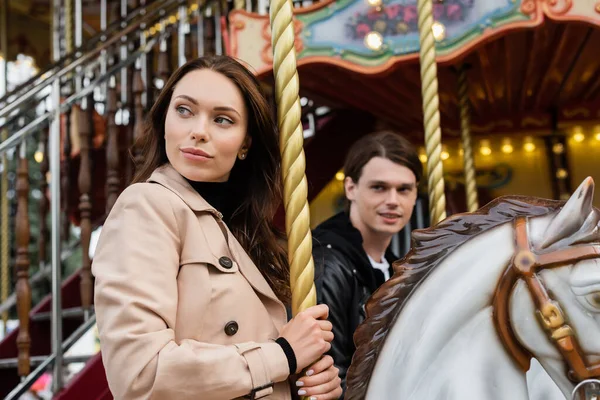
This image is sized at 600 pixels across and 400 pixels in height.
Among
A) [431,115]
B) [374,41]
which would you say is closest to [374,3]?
[374,41]

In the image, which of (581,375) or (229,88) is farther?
(229,88)

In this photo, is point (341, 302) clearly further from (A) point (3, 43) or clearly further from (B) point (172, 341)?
(A) point (3, 43)

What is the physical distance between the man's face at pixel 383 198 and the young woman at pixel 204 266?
94cm

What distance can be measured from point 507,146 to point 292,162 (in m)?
4.15

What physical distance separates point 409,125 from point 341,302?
3.19m

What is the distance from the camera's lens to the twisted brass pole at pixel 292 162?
1.46 meters

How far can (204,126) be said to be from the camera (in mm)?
1390

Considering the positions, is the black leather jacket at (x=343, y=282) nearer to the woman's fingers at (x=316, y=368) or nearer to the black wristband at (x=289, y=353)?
the woman's fingers at (x=316, y=368)

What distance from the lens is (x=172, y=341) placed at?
1175mm

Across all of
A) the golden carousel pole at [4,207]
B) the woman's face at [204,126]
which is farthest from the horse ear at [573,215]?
the golden carousel pole at [4,207]

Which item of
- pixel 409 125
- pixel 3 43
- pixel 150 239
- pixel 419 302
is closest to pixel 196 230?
pixel 150 239

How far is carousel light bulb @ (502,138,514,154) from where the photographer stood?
17.3 feet

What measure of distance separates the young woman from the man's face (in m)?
0.94

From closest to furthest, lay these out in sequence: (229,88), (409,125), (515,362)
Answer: (515,362), (229,88), (409,125)
